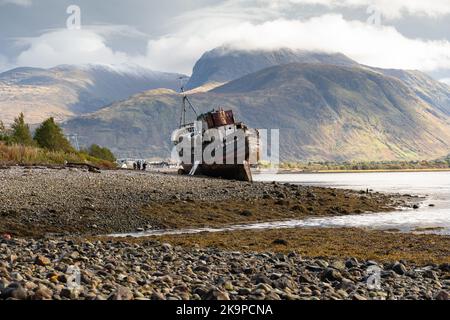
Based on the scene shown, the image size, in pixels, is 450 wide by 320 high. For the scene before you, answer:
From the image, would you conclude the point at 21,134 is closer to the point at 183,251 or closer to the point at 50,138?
the point at 50,138

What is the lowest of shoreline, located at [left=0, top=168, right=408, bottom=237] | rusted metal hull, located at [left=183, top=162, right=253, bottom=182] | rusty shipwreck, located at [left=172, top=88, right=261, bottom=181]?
shoreline, located at [left=0, top=168, right=408, bottom=237]

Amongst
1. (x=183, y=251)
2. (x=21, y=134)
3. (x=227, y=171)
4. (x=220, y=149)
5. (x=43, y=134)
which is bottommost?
(x=183, y=251)

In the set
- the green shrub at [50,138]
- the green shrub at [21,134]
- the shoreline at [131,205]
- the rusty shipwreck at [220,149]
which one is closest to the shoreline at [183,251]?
the shoreline at [131,205]

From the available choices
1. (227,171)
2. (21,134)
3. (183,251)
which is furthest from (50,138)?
(183,251)

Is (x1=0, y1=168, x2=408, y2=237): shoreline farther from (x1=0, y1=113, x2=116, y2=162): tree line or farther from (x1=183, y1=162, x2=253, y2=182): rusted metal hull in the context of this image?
(x1=0, y1=113, x2=116, y2=162): tree line

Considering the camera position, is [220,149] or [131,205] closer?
[131,205]

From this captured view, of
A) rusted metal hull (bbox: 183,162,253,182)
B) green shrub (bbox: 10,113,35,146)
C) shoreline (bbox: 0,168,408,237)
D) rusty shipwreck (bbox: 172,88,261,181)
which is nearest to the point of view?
shoreline (bbox: 0,168,408,237)

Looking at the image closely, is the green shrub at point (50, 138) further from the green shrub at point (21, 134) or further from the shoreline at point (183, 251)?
the shoreline at point (183, 251)

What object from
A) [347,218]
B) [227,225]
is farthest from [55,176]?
[347,218]

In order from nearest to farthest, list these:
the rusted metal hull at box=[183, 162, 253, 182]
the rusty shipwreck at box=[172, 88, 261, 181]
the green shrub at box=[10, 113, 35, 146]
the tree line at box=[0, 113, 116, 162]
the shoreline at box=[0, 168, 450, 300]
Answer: the shoreline at box=[0, 168, 450, 300] → the rusted metal hull at box=[183, 162, 253, 182] → the rusty shipwreck at box=[172, 88, 261, 181] → the green shrub at box=[10, 113, 35, 146] → the tree line at box=[0, 113, 116, 162]

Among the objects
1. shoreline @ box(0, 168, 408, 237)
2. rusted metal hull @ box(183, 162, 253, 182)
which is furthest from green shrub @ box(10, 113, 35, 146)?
shoreline @ box(0, 168, 408, 237)

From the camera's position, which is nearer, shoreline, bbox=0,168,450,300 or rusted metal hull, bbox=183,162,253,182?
shoreline, bbox=0,168,450,300

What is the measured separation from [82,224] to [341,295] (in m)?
18.1

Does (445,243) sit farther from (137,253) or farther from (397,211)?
(397,211)
